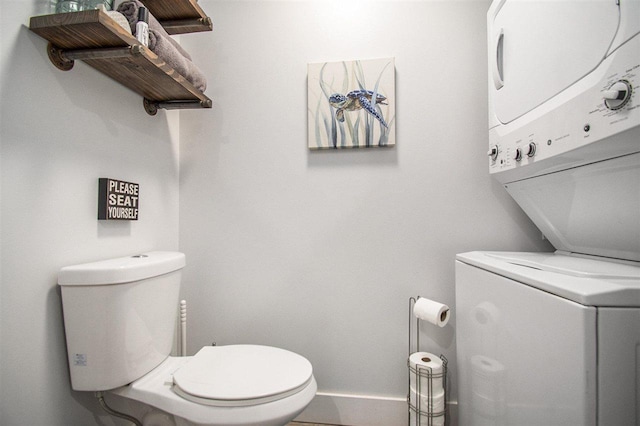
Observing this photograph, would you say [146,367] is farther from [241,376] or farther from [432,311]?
[432,311]

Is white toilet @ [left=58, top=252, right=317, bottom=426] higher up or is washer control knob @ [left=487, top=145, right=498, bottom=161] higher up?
Answer: washer control knob @ [left=487, top=145, right=498, bottom=161]

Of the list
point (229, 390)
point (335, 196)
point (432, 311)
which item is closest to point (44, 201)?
point (229, 390)

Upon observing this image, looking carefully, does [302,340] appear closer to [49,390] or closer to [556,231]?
[49,390]

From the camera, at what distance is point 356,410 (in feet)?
4.50

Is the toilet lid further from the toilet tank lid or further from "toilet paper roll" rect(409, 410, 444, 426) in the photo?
"toilet paper roll" rect(409, 410, 444, 426)

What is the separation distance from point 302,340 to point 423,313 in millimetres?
570

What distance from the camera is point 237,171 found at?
149 centimetres

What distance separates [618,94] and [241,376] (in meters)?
1.19

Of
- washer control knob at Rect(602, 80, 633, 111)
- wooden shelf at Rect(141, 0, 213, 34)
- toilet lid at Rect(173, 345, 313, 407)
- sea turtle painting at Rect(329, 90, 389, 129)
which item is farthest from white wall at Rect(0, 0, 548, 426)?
washer control knob at Rect(602, 80, 633, 111)

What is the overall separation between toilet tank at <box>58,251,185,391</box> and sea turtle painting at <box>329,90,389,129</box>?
98 cm

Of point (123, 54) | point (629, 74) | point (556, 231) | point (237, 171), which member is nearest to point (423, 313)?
point (556, 231)

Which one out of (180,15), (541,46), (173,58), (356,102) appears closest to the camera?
(541,46)

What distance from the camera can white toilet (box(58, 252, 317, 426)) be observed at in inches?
35.1

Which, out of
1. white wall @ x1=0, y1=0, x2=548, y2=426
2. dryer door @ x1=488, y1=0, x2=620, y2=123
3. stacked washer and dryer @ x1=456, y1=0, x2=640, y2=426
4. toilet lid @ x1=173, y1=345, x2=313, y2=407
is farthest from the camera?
white wall @ x1=0, y1=0, x2=548, y2=426
